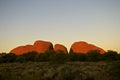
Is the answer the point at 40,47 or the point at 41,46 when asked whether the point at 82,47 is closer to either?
the point at 41,46

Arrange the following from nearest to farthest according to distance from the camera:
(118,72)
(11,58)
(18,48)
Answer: (118,72) < (11,58) < (18,48)

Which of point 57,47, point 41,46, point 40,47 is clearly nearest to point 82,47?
point 57,47

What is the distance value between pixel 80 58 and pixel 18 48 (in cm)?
6297

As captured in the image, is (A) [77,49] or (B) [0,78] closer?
(B) [0,78]

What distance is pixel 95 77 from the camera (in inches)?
608

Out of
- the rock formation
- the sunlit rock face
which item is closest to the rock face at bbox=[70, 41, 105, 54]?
the rock formation

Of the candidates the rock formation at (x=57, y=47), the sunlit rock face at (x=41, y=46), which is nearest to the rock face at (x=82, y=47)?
the rock formation at (x=57, y=47)

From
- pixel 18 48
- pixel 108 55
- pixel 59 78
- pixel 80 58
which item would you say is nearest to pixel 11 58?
pixel 80 58

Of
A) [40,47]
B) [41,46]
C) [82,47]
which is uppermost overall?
[41,46]

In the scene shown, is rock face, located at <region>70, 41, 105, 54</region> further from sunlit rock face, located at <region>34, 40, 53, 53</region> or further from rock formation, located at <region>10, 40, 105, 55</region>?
sunlit rock face, located at <region>34, 40, 53, 53</region>

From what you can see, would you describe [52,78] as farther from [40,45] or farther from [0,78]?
[40,45]

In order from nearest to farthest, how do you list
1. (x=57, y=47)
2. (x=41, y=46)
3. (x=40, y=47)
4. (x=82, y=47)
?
1. (x=82, y=47)
2. (x=40, y=47)
3. (x=41, y=46)
4. (x=57, y=47)

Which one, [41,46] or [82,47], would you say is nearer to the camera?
[82,47]

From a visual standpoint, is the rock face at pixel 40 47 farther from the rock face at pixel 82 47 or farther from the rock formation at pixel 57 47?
the rock face at pixel 82 47
